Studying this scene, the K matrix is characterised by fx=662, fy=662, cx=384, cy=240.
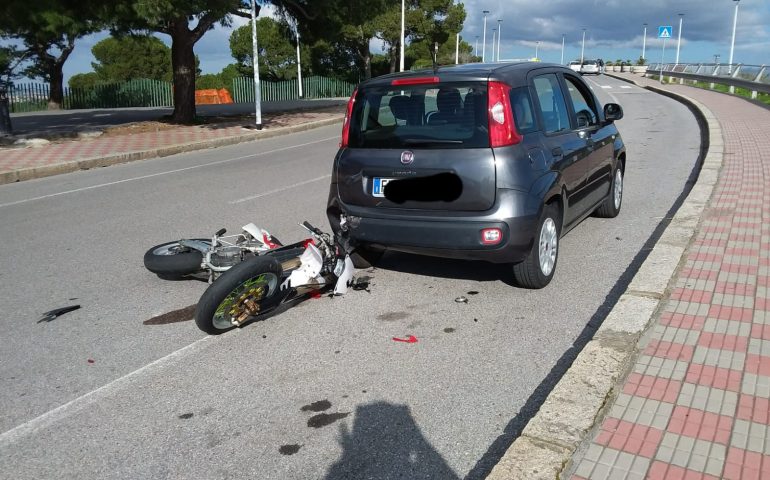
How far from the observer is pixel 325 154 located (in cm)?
1434

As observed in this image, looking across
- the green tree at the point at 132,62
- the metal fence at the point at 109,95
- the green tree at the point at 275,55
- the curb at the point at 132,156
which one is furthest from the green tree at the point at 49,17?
the green tree at the point at 132,62

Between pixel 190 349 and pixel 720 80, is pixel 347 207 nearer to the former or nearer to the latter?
pixel 190 349

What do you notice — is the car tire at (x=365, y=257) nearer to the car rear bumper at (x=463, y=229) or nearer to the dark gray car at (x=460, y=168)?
the dark gray car at (x=460, y=168)

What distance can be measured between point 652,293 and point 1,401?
13.4ft

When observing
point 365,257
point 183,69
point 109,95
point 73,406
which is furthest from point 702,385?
point 109,95

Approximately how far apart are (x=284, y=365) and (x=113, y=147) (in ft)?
43.8

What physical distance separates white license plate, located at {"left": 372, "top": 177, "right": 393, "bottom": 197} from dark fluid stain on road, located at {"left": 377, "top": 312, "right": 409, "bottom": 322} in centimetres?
89

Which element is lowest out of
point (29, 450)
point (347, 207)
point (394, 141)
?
point (29, 450)

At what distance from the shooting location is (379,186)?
16.2 feet

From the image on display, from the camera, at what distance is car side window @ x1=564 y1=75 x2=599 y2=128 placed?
19.6ft

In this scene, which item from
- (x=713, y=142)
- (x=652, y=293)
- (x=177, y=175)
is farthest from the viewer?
(x=713, y=142)

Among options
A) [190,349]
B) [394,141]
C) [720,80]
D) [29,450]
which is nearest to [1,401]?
[29,450]

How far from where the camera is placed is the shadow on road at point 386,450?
2832 mm

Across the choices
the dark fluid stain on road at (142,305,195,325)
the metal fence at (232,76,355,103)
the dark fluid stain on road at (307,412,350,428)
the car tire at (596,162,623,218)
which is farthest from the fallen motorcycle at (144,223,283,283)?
the metal fence at (232,76,355,103)
